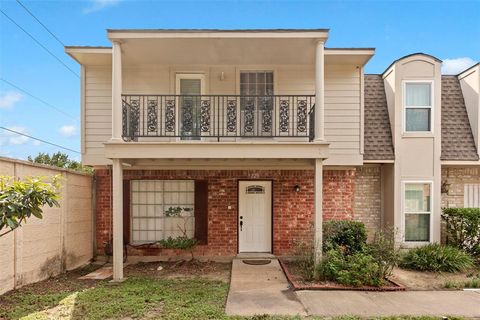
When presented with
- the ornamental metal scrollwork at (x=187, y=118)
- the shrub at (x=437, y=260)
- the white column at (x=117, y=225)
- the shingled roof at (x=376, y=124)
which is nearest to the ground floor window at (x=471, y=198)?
the shrub at (x=437, y=260)

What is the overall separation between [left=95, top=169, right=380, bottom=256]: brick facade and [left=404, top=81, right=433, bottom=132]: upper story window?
2.35 metres

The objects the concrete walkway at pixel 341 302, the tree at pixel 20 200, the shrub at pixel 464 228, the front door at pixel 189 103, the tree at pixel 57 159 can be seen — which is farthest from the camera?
the tree at pixel 57 159

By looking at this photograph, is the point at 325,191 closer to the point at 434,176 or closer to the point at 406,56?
the point at 434,176

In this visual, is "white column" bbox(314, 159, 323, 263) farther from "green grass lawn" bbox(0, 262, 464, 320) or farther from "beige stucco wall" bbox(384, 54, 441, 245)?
"beige stucco wall" bbox(384, 54, 441, 245)

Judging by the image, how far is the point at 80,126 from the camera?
949cm

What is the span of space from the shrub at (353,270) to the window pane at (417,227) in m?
2.91

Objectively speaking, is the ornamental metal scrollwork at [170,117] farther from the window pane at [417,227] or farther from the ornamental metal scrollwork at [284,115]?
the window pane at [417,227]

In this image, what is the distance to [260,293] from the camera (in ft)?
21.9

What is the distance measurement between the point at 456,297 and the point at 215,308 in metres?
4.98

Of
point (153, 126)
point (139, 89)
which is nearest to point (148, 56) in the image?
point (139, 89)

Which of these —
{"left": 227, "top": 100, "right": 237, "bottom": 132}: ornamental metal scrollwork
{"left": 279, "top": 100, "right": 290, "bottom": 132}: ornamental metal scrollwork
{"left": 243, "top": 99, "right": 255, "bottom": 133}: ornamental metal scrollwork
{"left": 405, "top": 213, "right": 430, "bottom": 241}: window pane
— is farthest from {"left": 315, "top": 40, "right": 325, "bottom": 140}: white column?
{"left": 405, "top": 213, "right": 430, "bottom": 241}: window pane

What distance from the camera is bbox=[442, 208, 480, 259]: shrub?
347 inches

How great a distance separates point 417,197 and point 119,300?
864 cm

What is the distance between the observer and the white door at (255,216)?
9781 millimetres
